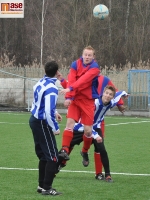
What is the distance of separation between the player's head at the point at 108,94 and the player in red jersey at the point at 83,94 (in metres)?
0.25

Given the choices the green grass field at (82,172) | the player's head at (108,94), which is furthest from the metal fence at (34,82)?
the player's head at (108,94)

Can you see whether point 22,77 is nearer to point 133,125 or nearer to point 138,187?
point 133,125

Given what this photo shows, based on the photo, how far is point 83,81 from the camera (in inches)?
404

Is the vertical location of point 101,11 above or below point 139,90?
above

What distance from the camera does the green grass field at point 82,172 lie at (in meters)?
8.91

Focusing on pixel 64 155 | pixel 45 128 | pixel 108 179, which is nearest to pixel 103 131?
pixel 108 179

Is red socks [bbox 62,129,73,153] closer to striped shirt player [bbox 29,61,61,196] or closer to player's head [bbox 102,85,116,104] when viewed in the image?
player's head [bbox 102,85,116,104]

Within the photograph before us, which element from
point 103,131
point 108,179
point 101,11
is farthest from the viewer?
point 101,11

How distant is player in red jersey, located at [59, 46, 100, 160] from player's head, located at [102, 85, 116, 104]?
0.82 ft

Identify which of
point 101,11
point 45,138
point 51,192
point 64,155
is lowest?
point 51,192

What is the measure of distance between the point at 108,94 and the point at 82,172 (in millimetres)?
1635

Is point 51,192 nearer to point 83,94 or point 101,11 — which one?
point 83,94

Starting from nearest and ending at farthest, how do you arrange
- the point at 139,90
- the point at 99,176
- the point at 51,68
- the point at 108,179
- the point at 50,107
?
the point at 50,107, the point at 51,68, the point at 108,179, the point at 99,176, the point at 139,90

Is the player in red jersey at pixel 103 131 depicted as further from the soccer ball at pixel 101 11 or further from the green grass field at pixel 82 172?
the soccer ball at pixel 101 11
